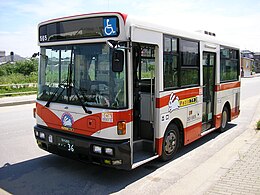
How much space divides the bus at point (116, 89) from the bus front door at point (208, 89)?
2.12ft

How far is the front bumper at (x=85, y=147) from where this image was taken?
466 cm

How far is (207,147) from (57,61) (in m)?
4.28

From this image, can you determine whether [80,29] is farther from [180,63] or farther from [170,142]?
[170,142]

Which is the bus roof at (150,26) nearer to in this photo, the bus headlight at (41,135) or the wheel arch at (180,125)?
the wheel arch at (180,125)

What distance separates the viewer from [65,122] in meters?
5.24

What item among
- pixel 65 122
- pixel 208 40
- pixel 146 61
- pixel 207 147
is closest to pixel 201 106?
pixel 207 147

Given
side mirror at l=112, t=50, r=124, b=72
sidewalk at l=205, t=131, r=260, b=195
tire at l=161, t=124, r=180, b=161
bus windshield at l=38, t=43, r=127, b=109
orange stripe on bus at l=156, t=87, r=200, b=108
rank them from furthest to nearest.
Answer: tire at l=161, t=124, r=180, b=161
orange stripe on bus at l=156, t=87, r=200, b=108
bus windshield at l=38, t=43, r=127, b=109
sidewalk at l=205, t=131, r=260, b=195
side mirror at l=112, t=50, r=124, b=72

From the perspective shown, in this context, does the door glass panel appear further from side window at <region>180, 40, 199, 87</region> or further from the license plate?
the license plate

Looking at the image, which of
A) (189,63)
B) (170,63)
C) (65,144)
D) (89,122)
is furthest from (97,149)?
(189,63)

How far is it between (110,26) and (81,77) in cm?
104

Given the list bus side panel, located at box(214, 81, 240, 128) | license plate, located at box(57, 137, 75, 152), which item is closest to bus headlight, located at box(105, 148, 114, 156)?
license plate, located at box(57, 137, 75, 152)

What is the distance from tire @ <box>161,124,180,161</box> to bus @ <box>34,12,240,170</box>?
0.02m

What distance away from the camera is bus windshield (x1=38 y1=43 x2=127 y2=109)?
466cm

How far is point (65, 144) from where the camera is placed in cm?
515
